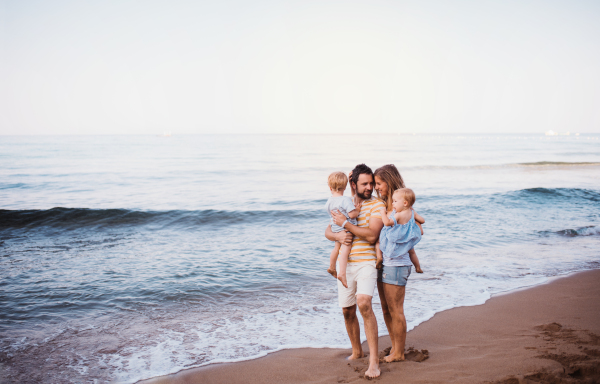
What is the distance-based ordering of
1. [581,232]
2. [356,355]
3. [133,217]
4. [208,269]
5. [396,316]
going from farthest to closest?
[133,217] < [581,232] < [208,269] < [356,355] < [396,316]

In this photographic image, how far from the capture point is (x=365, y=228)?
3564 mm

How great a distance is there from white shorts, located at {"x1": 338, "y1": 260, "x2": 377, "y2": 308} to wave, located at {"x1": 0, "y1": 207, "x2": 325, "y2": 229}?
379 inches

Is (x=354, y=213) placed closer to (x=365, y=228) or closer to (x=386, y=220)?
(x=365, y=228)

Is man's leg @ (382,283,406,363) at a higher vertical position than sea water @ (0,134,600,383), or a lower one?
higher

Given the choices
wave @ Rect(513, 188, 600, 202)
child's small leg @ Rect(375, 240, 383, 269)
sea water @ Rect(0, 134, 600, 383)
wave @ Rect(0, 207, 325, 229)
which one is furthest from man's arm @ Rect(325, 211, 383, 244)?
wave @ Rect(513, 188, 600, 202)

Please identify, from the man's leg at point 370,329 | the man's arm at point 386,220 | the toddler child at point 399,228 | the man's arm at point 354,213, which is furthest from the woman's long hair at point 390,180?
the man's leg at point 370,329

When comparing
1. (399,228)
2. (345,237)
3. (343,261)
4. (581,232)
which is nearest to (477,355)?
(399,228)

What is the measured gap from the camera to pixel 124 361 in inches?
170

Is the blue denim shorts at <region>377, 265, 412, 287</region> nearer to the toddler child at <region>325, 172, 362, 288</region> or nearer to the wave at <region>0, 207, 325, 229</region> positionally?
the toddler child at <region>325, 172, 362, 288</region>

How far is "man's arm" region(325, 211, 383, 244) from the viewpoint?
11.5ft

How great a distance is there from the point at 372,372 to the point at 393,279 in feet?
2.88

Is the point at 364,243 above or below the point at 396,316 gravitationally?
above

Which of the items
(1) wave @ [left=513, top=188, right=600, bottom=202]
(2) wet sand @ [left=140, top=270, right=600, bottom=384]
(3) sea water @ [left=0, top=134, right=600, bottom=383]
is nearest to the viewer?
(2) wet sand @ [left=140, top=270, right=600, bottom=384]

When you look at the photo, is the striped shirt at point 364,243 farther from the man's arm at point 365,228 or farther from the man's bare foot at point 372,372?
the man's bare foot at point 372,372
